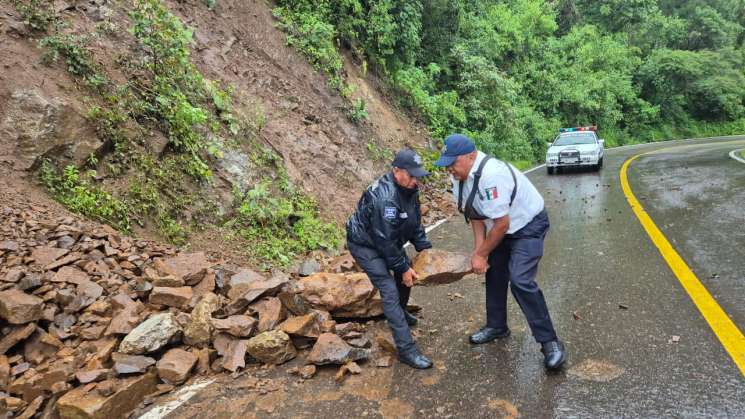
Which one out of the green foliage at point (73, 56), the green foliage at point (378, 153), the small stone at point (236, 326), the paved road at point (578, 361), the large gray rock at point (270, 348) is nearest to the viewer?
the paved road at point (578, 361)

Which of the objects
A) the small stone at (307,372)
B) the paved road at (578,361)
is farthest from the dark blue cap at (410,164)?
the small stone at (307,372)

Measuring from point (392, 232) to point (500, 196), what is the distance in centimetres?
86

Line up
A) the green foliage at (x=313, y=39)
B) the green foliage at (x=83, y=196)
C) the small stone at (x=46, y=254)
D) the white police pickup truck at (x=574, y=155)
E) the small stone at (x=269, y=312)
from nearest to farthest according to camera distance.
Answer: the small stone at (x=269, y=312), the small stone at (x=46, y=254), the green foliage at (x=83, y=196), the green foliage at (x=313, y=39), the white police pickup truck at (x=574, y=155)

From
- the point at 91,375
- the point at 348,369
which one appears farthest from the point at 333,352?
the point at 91,375

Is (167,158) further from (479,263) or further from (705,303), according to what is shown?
(705,303)

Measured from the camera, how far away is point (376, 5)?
1438 centimetres

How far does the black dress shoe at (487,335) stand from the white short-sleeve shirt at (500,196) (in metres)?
0.97

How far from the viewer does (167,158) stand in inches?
272

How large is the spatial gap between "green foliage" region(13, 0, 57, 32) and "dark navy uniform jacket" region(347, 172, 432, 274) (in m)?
5.87

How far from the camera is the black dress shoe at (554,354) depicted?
3660 mm

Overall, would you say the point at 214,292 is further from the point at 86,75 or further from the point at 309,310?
the point at 86,75

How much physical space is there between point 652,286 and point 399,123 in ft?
34.1

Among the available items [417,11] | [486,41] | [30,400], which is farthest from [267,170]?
[486,41]

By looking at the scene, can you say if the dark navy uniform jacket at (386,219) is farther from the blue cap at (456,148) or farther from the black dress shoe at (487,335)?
the black dress shoe at (487,335)
